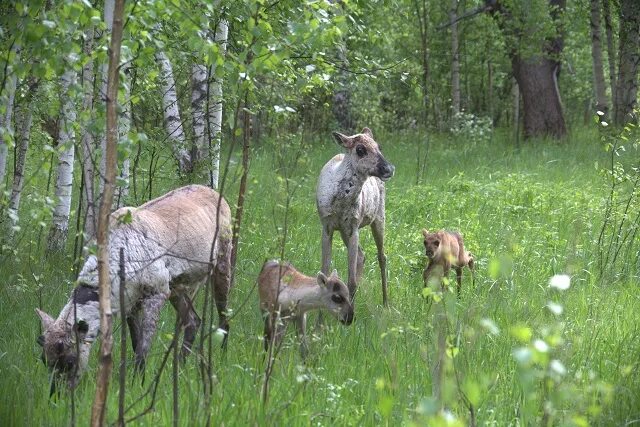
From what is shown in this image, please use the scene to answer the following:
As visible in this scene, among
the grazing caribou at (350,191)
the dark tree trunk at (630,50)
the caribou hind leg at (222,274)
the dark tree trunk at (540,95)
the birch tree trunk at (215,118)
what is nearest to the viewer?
the caribou hind leg at (222,274)

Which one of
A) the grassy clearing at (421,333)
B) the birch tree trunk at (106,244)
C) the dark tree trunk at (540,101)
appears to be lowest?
the grassy clearing at (421,333)

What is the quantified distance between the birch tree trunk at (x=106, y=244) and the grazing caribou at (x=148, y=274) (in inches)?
43.5

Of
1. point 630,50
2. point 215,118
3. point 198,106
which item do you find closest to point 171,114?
point 198,106

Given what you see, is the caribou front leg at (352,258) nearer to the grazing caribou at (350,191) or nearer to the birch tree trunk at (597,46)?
the grazing caribou at (350,191)

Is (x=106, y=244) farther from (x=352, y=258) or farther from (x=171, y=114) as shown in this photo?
(x=171, y=114)

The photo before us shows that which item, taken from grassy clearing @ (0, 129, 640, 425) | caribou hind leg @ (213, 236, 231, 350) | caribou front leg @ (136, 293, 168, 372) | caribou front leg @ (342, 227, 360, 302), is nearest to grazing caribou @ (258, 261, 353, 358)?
grassy clearing @ (0, 129, 640, 425)

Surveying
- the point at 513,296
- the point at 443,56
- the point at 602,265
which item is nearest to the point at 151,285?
the point at 513,296

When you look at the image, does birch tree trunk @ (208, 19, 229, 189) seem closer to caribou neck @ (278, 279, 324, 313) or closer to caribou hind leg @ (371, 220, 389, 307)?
caribou hind leg @ (371, 220, 389, 307)

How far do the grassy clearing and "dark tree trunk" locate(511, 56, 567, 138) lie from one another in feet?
22.1

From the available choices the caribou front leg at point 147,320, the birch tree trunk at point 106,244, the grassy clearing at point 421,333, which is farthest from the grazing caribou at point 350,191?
the birch tree trunk at point 106,244

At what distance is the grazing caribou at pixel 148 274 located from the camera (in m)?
6.01

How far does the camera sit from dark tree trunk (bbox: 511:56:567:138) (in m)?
22.6

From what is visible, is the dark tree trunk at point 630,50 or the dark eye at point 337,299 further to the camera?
the dark tree trunk at point 630,50

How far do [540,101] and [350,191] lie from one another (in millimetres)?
14425
